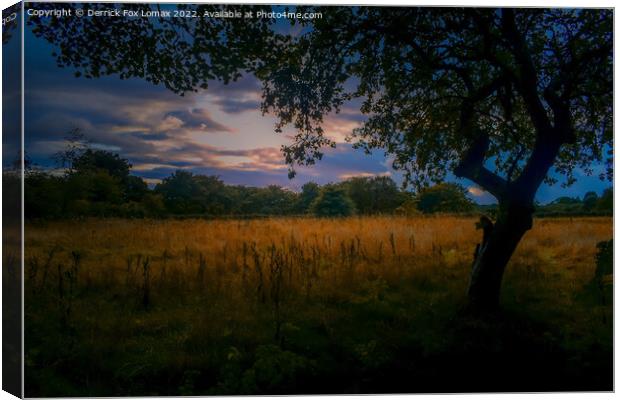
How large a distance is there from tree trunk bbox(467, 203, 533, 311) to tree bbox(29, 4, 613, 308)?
0.05 ft

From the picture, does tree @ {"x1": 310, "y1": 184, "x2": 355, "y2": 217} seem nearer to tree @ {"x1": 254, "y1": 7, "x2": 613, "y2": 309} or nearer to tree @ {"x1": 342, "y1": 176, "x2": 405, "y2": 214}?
tree @ {"x1": 342, "y1": 176, "x2": 405, "y2": 214}

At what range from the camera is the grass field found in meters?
6.49

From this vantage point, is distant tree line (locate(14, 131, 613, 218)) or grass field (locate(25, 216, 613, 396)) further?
distant tree line (locate(14, 131, 613, 218))

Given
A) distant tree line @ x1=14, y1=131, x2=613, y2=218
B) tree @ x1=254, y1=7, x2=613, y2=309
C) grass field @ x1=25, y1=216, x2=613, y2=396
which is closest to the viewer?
grass field @ x1=25, y1=216, x2=613, y2=396

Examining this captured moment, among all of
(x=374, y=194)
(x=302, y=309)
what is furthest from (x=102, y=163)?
(x=374, y=194)

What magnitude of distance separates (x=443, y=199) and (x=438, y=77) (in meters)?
1.89

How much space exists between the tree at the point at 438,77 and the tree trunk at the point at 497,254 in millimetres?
16

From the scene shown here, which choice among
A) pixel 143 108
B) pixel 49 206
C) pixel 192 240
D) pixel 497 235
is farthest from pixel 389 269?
pixel 49 206

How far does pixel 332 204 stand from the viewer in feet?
24.1

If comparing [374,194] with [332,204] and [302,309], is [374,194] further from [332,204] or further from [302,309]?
[302,309]

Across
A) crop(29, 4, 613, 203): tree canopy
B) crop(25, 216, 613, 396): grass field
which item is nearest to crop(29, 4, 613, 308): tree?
crop(29, 4, 613, 203): tree canopy

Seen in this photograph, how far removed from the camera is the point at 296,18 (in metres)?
6.96

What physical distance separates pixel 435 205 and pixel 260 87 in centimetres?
322

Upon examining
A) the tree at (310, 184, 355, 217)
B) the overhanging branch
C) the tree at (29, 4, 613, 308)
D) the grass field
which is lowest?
the grass field
